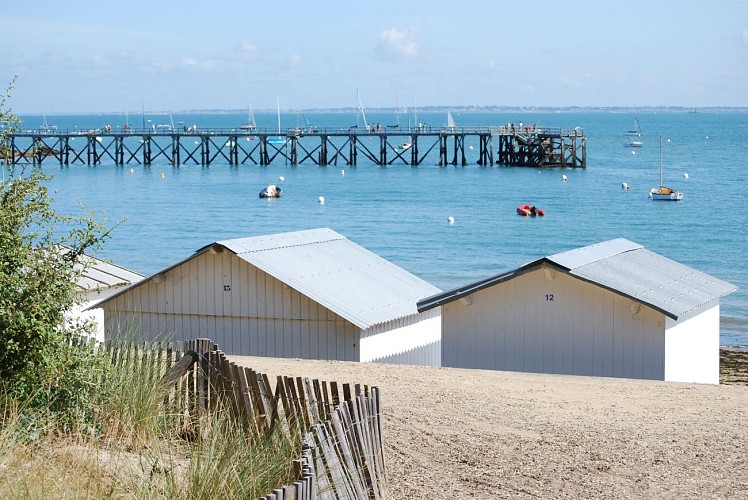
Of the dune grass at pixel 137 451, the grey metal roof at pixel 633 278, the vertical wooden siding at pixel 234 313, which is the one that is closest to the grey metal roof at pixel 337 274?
the vertical wooden siding at pixel 234 313

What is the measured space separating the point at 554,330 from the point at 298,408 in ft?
25.7

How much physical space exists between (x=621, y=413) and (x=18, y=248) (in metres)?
6.41

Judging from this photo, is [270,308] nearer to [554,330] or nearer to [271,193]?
[554,330]

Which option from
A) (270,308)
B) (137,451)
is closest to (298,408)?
(137,451)

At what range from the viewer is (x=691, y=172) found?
3659 inches

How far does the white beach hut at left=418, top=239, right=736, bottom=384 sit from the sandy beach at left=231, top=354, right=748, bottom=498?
3.84 feet

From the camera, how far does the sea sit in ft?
151

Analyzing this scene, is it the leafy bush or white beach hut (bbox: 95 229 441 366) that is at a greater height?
the leafy bush

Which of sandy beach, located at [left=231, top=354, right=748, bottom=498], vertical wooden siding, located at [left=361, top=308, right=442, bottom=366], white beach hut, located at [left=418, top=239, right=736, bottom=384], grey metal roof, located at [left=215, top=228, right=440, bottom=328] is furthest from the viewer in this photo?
vertical wooden siding, located at [left=361, top=308, right=442, bottom=366]

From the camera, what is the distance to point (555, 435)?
34.3ft

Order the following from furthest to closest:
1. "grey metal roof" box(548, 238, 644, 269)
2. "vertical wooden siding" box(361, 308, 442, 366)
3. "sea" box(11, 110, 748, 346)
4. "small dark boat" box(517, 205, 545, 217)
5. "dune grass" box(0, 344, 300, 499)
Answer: "small dark boat" box(517, 205, 545, 217), "sea" box(11, 110, 748, 346), "vertical wooden siding" box(361, 308, 442, 366), "grey metal roof" box(548, 238, 644, 269), "dune grass" box(0, 344, 300, 499)

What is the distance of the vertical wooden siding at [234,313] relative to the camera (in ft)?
54.6

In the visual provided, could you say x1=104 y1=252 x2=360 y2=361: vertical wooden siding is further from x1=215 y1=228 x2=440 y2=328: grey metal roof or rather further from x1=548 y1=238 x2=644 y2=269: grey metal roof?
x1=548 y1=238 x2=644 y2=269: grey metal roof

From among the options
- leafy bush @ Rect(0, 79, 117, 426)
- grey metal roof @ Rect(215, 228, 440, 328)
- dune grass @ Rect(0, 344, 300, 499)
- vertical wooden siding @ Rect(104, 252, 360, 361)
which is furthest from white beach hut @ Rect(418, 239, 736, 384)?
leafy bush @ Rect(0, 79, 117, 426)
